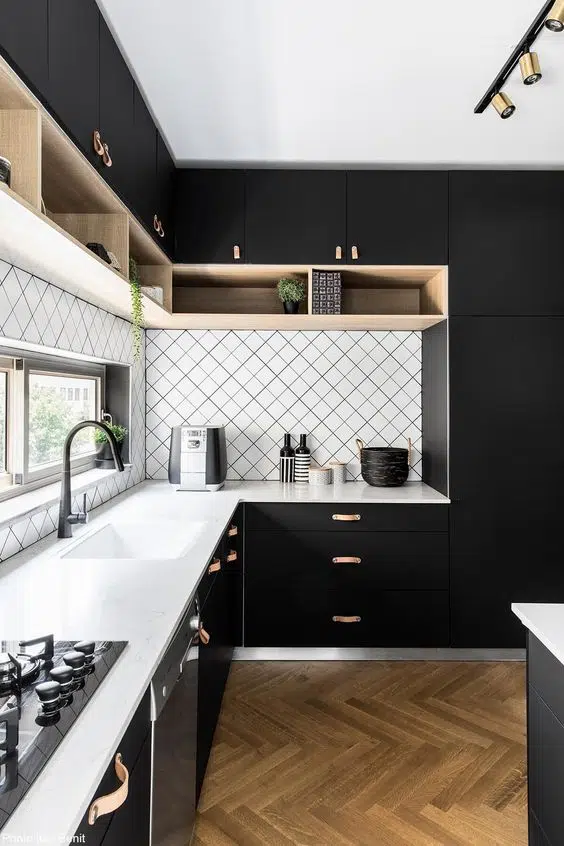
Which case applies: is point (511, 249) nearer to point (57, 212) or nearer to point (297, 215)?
point (297, 215)

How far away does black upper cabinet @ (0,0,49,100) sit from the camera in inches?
44.6

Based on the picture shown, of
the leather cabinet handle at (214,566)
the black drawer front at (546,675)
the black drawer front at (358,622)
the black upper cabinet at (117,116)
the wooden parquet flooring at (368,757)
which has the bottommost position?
the wooden parquet flooring at (368,757)

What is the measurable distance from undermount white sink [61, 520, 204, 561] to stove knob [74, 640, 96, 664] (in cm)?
100

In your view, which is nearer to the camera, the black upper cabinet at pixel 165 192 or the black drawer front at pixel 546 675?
the black drawer front at pixel 546 675

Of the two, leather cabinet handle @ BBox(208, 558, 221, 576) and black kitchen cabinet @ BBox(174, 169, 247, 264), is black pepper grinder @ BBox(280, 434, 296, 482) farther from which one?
leather cabinet handle @ BBox(208, 558, 221, 576)

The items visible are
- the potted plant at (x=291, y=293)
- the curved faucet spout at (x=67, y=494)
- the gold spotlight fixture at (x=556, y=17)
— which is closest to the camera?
the gold spotlight fixture at (x=556, y=17)

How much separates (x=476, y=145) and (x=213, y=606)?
2.32 meters

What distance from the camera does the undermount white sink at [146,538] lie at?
2.14 metres

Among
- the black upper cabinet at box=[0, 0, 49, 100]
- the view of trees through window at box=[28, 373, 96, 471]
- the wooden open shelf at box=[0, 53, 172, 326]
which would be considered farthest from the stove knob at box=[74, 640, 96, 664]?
the view of trees through window at box=[28, 373, 96, 471]

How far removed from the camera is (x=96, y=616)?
4.13 ft

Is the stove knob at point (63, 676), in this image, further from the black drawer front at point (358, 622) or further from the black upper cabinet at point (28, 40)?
the black drawer front at point (358, 622)

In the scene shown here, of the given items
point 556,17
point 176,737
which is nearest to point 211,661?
point 176,737

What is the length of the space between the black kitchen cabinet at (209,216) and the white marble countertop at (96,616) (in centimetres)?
127

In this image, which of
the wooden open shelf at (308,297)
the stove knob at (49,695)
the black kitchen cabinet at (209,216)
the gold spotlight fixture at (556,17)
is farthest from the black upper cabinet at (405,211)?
the stove knob at (49,695)
